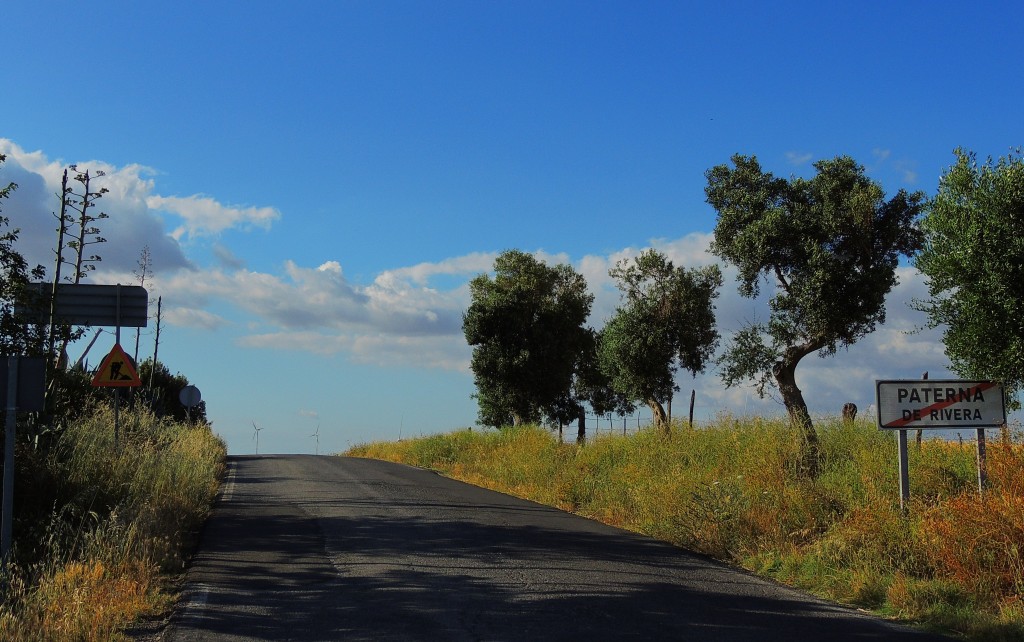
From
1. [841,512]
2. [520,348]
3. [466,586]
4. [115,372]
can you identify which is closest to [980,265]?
[841,512]

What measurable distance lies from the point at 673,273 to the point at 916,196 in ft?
33.6

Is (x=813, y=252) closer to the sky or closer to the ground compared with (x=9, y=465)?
closer to the sky

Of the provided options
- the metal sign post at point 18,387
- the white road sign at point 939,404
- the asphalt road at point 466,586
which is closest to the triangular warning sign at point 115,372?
the asphalt road at point 466,586

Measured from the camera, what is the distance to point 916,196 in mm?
19797

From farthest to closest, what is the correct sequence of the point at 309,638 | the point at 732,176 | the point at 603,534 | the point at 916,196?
the point at 732,176 < the point at 916,196 < the point at 603,534 < the point at 309,638

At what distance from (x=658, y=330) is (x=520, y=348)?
421 inches

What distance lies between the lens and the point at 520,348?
37.3 meters

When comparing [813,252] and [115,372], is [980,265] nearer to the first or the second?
[813,252]

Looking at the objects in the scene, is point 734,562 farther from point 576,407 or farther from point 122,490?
point 576,407

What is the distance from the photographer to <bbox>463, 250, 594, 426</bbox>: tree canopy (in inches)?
1452

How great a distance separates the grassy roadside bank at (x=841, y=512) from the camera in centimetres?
815

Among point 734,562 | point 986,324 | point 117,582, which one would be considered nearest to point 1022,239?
point 986,324

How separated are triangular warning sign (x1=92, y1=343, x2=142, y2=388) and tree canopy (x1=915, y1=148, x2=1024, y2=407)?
46.0 feet

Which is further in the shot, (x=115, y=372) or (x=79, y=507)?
(x=115, y=372)
